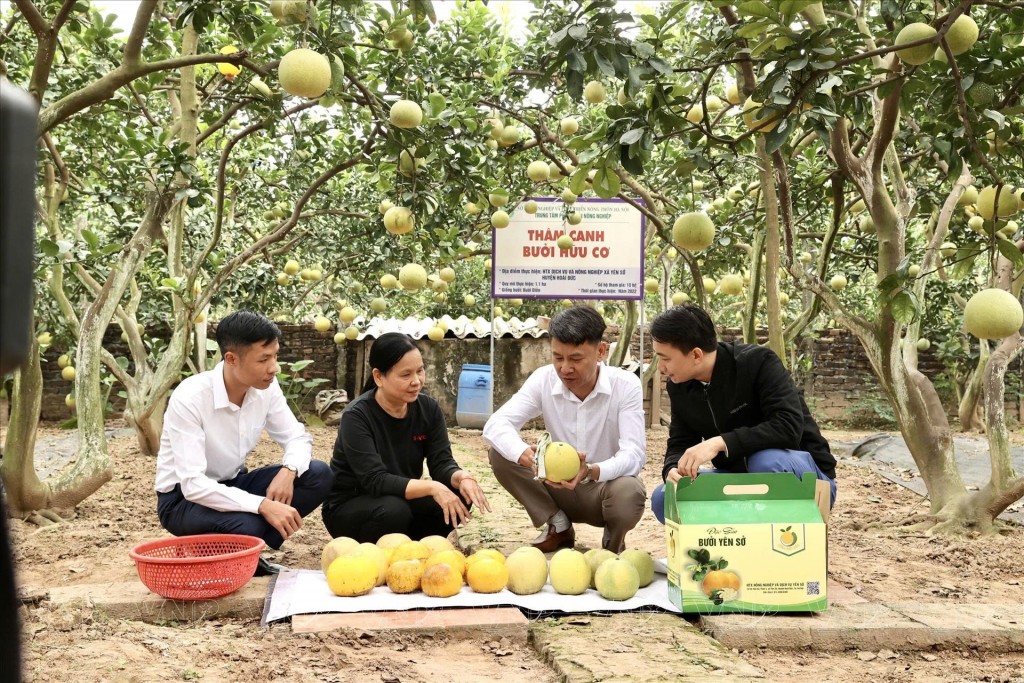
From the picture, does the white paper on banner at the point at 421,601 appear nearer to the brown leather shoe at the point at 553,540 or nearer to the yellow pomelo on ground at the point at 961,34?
the brown leather shoe at the point at 553,540

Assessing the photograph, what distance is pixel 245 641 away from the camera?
2.75 meters

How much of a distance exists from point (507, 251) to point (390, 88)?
14.3 feet

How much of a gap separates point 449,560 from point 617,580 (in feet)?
1.87

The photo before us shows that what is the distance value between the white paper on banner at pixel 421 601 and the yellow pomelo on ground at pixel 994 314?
1366mm

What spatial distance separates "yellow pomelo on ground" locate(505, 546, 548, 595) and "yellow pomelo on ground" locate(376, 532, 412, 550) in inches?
17.4

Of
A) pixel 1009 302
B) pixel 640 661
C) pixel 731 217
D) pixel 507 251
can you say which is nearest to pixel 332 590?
pixel 640 661

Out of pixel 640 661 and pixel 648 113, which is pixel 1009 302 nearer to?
pixel 648 113

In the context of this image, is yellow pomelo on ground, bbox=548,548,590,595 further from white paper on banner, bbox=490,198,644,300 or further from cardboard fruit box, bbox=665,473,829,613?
white paper on banner, bbox=490,198,644,300

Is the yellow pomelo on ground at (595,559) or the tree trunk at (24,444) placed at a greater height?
the tree trunk at (24,444)

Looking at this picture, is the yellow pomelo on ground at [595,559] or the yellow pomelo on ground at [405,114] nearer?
the yellow pomelo on ground at [595,559]

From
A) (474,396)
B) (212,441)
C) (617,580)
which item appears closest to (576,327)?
(617,580)

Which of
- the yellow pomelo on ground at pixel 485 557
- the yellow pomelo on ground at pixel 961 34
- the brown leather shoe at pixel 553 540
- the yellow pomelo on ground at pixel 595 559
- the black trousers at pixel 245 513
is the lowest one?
the brown leather shoe at pixel 553 540

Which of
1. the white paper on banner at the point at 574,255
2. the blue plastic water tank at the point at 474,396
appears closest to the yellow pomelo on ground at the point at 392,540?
the white paper on banner at the point at 574,255

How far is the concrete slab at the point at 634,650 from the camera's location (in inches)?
95.7
